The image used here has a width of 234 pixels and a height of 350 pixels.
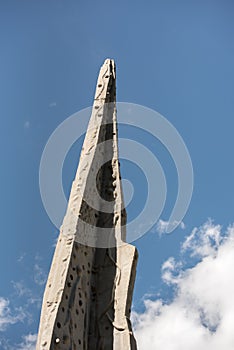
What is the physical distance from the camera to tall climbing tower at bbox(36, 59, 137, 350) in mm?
5059

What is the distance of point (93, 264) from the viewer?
19.5ft

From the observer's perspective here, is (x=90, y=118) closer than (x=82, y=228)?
No

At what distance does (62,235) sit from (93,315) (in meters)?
0.90

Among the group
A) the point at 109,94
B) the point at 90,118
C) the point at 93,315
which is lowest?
the point at 93,315

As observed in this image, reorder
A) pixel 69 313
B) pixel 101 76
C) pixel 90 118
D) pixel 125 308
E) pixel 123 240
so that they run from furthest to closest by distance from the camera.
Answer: pixel 101 76 < pixel 90 118 < pixel 123 240 < pixel 125 308 < pixel 69 313

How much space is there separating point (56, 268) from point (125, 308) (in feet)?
2.80

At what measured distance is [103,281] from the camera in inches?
229

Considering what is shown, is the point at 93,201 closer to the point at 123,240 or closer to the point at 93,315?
the point at 123,240

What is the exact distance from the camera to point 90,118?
701 centimetres

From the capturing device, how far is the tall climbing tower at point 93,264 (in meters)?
5.06

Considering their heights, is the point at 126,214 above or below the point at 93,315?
above

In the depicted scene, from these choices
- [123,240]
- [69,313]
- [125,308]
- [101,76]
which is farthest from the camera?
[101,76]

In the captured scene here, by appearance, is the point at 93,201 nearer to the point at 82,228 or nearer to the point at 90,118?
the point at 82,228

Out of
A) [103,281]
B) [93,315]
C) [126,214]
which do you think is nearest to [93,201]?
[126,214]
